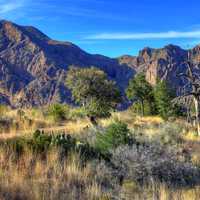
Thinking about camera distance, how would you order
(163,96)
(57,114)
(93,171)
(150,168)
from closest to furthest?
(93,171) < (150,168) < (57,114) < (163,96)

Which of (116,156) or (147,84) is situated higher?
(147,84)

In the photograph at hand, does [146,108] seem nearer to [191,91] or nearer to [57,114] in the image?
[57,114]

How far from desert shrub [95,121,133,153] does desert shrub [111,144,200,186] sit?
1863 millimetres

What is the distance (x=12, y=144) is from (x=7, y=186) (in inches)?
119

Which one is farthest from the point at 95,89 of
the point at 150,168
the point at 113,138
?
the point at 150,168

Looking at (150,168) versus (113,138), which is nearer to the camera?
(150,168)

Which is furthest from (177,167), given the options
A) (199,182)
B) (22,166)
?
(22,166)

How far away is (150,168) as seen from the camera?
33.4 feet

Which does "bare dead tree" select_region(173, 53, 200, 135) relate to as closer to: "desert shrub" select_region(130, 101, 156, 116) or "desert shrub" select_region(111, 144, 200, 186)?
"desert shrub" select_region(111, 144, 200, 186)

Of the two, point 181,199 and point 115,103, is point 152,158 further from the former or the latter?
point 115,103

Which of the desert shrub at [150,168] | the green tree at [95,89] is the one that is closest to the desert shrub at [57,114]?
the green tree at [95,89]

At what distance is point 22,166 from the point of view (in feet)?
30.7

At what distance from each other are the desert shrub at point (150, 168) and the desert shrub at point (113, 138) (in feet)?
6.11

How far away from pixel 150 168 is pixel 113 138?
3443mm
